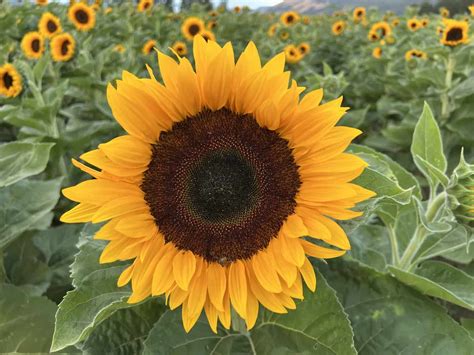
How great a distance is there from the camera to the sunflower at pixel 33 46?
349 cm

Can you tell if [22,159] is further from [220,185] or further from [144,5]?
[144,5]

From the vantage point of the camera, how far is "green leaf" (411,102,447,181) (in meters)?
1.12

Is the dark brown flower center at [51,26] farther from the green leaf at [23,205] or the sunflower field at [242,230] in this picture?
the sunflower field at [242,230]

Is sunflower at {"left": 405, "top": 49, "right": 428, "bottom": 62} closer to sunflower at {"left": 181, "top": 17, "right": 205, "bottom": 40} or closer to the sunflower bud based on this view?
sunflower at {"left": 181, "top": 17, "right": 205, "bottom": 40}

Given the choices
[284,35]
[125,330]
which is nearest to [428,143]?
[125,330]

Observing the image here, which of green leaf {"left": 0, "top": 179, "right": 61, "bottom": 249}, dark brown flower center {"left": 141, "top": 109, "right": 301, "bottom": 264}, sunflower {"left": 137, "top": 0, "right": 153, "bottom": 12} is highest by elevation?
dark brown flower center {"left": 141, "top": 109, "right": 301, "bottom": 264}

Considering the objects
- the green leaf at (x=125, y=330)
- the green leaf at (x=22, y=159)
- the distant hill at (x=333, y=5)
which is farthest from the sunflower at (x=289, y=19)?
the green leaf at (x=125, y=330)

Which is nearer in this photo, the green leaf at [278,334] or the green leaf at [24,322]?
the green leaf at [278,334]

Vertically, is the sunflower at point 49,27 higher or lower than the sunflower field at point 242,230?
lower

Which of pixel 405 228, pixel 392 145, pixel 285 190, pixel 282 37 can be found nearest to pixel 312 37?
pixel 282 37

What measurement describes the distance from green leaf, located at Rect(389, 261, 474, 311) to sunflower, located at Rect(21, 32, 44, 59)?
3101 millimetres

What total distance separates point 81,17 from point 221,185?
4176 mm

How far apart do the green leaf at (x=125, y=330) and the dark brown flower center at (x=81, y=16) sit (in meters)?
4.05

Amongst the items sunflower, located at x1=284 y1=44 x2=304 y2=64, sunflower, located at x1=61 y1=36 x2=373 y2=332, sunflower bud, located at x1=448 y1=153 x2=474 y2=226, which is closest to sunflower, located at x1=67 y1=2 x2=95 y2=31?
sunflower, located at x1=284 y1=44 x2=304 y2=64
